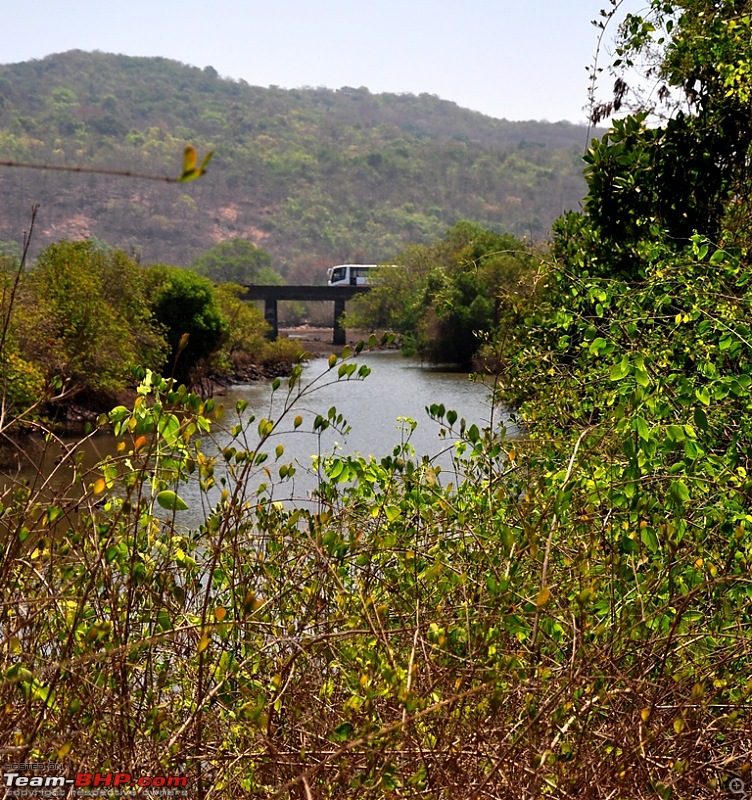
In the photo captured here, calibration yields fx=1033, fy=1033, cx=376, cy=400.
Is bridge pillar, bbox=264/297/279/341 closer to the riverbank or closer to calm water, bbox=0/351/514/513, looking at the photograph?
the riverbank

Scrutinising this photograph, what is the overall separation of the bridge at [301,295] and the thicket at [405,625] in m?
67.1

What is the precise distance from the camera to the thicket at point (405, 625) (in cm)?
296

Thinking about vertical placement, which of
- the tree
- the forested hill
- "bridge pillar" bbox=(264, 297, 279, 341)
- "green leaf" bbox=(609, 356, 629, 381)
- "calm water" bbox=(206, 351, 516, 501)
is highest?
the forested hill

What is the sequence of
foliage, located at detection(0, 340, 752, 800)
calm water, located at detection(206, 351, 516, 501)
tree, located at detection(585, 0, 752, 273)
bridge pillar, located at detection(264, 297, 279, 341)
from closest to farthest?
Result: 1. foliage, located at detection(0, 340, 752, 800)
2. tree, located at detection(585, 0, 752, 273)
3. calm water, located at detection(206, 351, 516, 501)
4. bridge pillar, located at detection(264, 297, 279, 341)

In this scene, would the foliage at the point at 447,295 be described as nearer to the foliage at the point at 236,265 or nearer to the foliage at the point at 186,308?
the foliage at the point at 186,308

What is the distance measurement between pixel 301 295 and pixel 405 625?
74.4 metres

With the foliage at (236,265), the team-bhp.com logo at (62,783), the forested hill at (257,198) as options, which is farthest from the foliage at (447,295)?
the forested hill at (257,198)

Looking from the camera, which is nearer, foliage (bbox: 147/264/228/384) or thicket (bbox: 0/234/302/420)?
thicket (bbox: 0/234/302/420)

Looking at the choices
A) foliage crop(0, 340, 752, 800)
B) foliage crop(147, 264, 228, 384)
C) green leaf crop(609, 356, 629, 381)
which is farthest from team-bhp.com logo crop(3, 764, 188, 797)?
foliage crop(147, 264, 228, 384)

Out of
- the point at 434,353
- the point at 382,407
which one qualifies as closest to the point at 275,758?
the point at 382,407

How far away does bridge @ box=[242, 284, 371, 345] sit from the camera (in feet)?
244

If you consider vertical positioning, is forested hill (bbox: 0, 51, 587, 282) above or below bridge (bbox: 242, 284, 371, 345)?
above

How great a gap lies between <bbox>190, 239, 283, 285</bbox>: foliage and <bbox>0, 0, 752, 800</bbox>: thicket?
387 feet

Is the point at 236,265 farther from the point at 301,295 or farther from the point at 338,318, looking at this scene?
the point at 301,295
